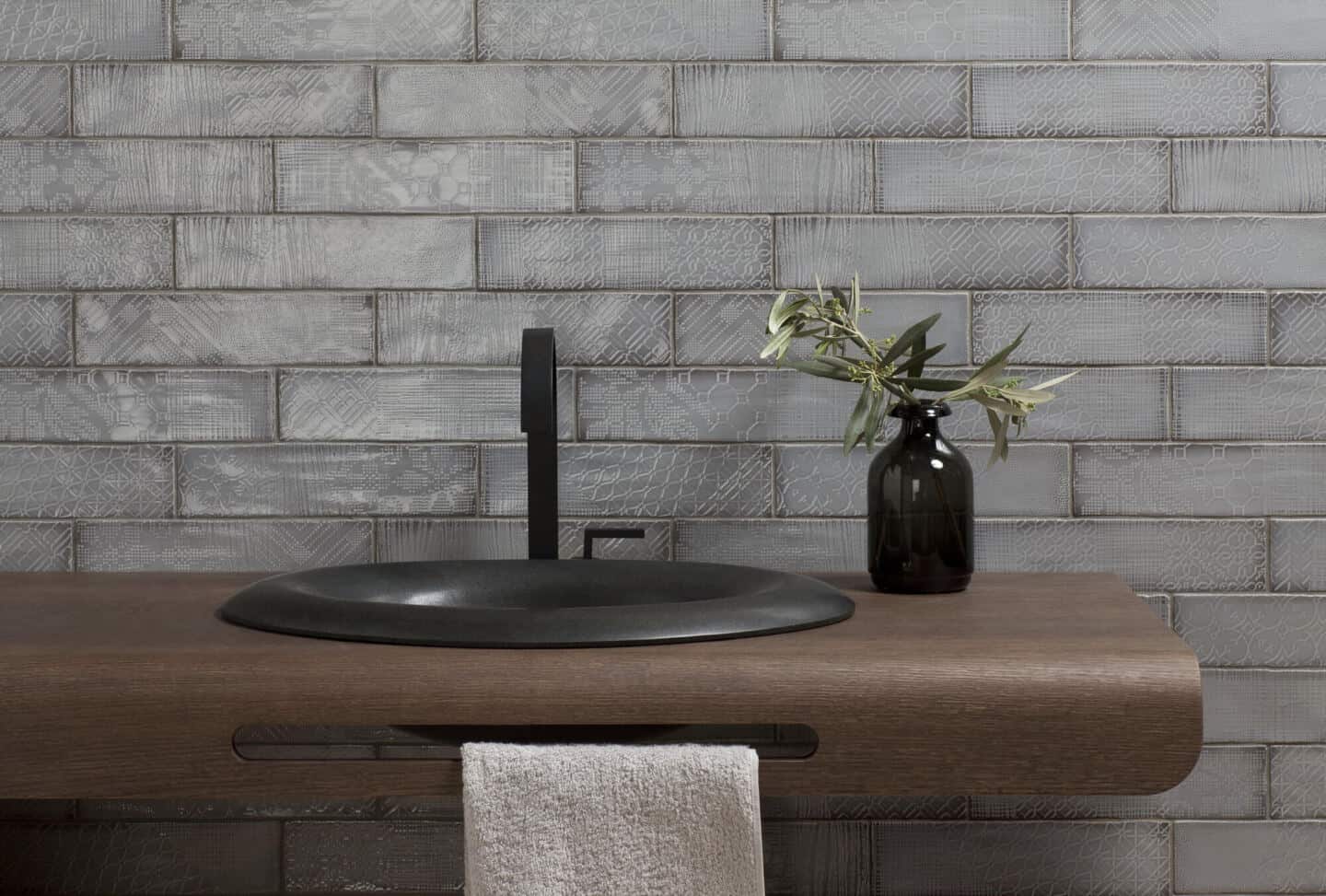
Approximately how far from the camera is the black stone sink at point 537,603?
1.00 meters

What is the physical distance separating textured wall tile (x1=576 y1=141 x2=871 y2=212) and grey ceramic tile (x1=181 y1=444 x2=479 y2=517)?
1.27 ft

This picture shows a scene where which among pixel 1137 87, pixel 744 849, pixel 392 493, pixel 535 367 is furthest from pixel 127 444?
pixel 1137 87

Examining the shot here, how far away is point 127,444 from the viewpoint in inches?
58.4

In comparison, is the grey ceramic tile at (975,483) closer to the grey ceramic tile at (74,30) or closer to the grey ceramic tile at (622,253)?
the grey ceramic tile at (622,253)

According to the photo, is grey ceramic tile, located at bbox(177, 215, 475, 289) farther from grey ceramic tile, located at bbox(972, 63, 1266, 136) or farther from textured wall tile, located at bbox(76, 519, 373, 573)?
grey ceramic tile, located at bbox(972, 63, 1266, 136)

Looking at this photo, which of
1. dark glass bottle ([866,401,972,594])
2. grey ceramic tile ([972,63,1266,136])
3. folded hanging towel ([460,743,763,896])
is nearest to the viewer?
folded hanging towel ([460,743,763,896])

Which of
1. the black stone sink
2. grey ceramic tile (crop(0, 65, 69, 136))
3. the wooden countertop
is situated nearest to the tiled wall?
grey ceramic tile (crop(0, 65, 69, 136))

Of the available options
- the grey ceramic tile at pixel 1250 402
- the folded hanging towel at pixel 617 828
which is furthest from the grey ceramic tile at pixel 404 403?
the grey ceramic tile at pixel 1250 402

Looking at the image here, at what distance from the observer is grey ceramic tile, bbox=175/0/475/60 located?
1.47 metres

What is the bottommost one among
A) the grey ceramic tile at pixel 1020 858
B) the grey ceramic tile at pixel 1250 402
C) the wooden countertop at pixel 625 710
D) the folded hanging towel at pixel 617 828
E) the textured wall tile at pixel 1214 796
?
the grey ceramic tile at pixel 1020 858

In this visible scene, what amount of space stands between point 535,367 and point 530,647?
0.39 m

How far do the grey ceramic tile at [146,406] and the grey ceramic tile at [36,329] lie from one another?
0.02 metres

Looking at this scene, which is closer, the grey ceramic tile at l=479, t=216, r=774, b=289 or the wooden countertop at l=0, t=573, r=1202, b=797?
the wooden countertop at l=0, t=573, r=1202, b=797

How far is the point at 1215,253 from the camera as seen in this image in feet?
4.80
